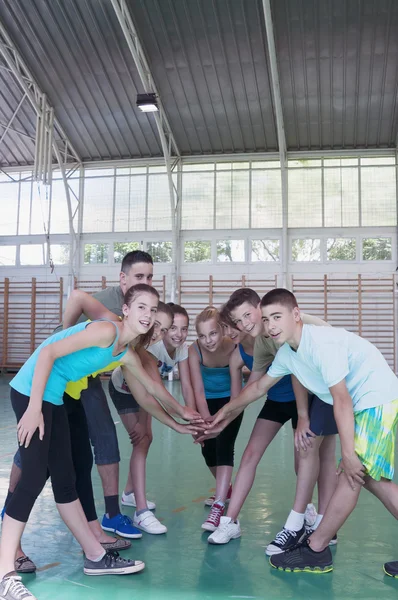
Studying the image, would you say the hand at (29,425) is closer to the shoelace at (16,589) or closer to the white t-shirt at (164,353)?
the shoelace at (16,589)

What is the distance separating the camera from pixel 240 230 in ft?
50.4

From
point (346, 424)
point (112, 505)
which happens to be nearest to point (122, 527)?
point (112, 505)

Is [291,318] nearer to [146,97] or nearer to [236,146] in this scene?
[146,97]

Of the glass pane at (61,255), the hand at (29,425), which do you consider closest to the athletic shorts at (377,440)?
the hand at (29,425)

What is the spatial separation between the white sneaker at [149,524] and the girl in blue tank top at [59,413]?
57 centimetres

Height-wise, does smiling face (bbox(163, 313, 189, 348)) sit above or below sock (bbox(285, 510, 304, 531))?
above

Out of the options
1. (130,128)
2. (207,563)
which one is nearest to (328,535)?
(207,563)

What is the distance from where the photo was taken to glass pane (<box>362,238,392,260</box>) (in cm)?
1470

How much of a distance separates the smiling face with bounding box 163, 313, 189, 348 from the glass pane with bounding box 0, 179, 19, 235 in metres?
14.2

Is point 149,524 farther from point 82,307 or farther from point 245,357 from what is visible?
point 82,307

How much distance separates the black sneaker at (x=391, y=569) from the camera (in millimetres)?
2713

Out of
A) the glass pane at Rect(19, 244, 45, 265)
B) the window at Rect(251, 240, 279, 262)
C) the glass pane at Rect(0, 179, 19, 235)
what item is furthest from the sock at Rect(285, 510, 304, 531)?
the glass pane at Rect(0, 179, 19, 235)

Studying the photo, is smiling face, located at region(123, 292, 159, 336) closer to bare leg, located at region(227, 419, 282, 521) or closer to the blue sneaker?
bare leg, located at region(227, 419, 282, 521)

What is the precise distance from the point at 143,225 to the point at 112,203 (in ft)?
3.95
